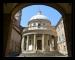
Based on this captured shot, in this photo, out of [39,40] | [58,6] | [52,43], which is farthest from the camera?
[39,40]

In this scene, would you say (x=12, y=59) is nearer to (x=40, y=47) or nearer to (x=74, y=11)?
(x=74, y=11)

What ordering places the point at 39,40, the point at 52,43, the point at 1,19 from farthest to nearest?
the point at 39,40, the point at 52,43, the point at 1,19

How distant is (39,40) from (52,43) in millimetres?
2370

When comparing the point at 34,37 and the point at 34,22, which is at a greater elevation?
the point at 34,22

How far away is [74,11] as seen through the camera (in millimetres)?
2262

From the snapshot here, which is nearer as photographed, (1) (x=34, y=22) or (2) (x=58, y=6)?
(2) (x=58, y=6)

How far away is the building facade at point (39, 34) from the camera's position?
83.3 ft

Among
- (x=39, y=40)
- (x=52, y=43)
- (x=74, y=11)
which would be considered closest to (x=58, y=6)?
(x=74, y=11)

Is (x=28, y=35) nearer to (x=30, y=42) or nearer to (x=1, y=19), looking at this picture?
(x=30, y=42)

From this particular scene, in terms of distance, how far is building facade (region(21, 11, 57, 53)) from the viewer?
83.3ft

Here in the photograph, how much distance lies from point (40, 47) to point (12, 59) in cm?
2411

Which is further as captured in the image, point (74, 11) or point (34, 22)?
point (34, 22)

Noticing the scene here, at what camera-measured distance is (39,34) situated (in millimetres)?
26453

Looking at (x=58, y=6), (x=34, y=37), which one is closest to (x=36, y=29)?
(x=34, y=37)
